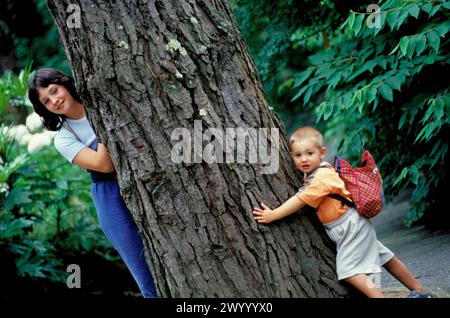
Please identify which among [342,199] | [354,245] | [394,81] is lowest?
[354,245]

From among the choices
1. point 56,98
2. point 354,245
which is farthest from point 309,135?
point 56,98

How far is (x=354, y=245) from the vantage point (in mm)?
3047

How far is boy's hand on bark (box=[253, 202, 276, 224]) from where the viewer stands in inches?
115

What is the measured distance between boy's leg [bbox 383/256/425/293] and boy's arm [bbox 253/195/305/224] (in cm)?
67

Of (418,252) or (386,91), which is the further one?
(418,252)

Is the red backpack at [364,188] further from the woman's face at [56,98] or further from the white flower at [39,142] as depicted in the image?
the white flower at [39,142]

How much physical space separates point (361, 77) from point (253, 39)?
1.61 meters

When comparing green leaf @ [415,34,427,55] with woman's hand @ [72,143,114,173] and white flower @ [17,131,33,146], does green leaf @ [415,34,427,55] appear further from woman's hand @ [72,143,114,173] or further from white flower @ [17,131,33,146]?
white flower @ [17,131,33,146]

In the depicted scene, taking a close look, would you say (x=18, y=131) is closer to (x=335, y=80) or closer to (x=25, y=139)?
(x=25, y=139)

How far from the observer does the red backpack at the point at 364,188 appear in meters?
3.04

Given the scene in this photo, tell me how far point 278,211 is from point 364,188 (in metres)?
0.50
